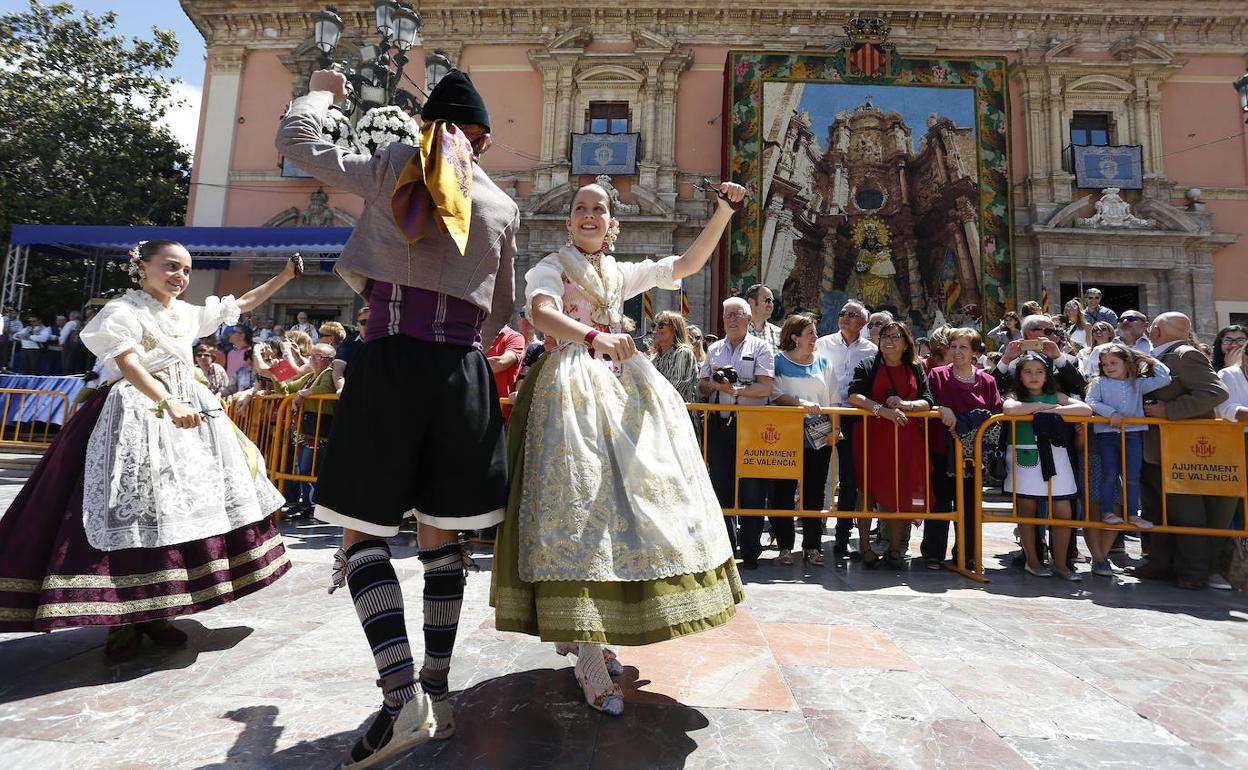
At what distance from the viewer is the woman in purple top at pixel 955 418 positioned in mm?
4660

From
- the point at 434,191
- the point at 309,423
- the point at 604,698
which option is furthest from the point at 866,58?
the point at 604,698

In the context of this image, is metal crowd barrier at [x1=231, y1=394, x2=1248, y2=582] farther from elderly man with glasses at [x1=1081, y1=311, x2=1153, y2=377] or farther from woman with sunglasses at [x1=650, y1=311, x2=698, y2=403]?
elderly man with glasses at [x1=1081, y1=311, x2=1153, y2=377]

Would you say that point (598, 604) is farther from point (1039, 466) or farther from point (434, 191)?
point (1039, 466)

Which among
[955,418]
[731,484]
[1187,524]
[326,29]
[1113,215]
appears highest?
[1113,215]

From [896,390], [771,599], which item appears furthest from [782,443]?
[771,599]

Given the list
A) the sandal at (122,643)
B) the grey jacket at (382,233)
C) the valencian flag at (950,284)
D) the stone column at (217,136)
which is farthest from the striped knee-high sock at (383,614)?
the stone column at (217,136)

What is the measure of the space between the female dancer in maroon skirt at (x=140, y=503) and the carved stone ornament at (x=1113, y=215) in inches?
674

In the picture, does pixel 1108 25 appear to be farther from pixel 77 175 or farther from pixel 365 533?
pixel 77 175

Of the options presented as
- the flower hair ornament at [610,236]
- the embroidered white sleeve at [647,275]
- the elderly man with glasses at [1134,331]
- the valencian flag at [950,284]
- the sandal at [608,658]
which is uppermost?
the valencian flag at [950,284]

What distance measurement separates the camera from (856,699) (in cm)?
224

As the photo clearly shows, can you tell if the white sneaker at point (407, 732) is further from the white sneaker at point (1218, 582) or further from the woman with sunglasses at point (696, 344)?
the white sneaker at point (1218, 582)

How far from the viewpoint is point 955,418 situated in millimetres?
4727

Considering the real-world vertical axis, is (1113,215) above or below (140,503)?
above

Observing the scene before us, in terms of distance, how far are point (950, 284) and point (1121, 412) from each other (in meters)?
10.8
